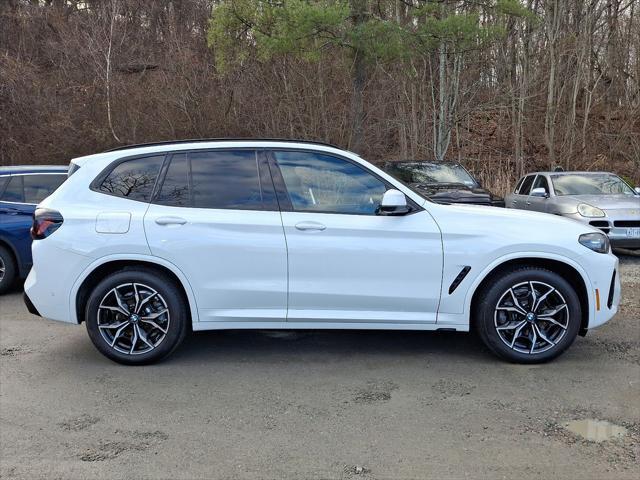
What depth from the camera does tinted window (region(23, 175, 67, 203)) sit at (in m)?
7.34

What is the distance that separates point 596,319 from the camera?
438 cm

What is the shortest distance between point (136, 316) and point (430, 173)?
790 centimetres

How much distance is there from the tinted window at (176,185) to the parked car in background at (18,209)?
Result: 3567mm

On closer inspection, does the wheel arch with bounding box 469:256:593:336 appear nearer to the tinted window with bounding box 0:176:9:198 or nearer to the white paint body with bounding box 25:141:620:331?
the white paint body with bounding box 25:141:620:331

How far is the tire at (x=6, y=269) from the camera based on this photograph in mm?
7027

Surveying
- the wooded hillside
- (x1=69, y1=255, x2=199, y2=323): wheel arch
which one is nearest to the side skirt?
(x1=69, y1=255, x2=199, y2=323): wheel arch

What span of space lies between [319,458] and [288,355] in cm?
174

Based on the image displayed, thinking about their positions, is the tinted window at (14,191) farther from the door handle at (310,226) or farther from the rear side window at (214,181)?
the door handle at (310,226)

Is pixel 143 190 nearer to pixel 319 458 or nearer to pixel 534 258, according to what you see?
pixel 319 458

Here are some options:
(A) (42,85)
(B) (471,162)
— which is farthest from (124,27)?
(B) (471,162)

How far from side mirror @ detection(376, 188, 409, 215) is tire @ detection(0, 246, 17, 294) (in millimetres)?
5203

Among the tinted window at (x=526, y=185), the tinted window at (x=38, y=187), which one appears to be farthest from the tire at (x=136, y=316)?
the tinted window at (x=526, y=185)

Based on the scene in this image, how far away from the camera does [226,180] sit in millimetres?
4539

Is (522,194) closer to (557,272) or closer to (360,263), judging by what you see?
(557,272)
